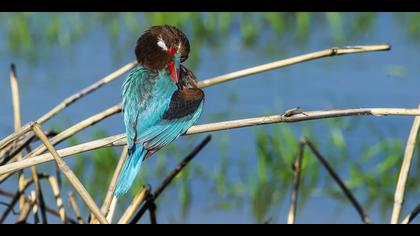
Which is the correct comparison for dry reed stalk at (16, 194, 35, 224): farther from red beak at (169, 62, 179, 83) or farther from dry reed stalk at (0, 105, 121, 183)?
red beak at (169, 62, 179, 83)

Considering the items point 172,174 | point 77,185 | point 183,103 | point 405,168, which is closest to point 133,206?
point 172,174

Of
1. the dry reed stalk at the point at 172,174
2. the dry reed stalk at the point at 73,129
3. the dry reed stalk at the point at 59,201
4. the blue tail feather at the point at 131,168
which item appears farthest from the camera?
the dry reed stalk at the point at 59,201

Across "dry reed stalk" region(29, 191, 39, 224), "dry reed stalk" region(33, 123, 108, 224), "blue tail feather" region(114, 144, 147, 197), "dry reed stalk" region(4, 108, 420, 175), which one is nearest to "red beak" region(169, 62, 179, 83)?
"blue tail feather" region(114, 144, 147, 197)

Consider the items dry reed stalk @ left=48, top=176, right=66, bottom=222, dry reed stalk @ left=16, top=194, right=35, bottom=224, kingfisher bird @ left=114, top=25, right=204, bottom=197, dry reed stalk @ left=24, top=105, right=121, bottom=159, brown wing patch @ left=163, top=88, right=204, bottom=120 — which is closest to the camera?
kingfisher bird @ left=114, top=25, right=204, bottom=197

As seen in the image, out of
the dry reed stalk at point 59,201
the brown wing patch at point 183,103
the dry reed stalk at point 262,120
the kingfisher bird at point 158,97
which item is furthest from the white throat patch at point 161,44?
the dry reed stalk at point 59,201

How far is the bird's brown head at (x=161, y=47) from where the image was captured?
14.4 feet

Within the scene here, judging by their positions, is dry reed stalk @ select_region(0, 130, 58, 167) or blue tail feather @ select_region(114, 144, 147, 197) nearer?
blue tail feather @ select_region(114, 144, 147, 197)

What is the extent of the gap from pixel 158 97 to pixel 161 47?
177 millimetres

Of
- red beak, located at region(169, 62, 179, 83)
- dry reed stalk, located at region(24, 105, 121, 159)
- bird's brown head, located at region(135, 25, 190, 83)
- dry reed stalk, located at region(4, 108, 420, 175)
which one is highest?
bird's brown head, located at region(135, 25, 190, 83)

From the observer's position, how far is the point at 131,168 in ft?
13.8

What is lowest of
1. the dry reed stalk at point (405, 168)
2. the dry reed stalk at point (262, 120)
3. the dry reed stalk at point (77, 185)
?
the dry reed stalk at point (405, 168)

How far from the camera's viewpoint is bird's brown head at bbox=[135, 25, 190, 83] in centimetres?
439

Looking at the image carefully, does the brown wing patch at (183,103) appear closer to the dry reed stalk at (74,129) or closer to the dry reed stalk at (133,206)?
the dry reed stalk at (74,129)
